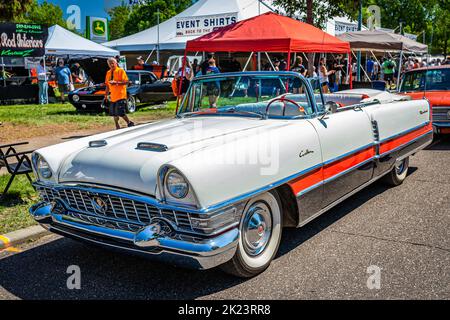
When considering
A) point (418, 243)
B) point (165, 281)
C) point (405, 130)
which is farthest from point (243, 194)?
point (405, 130)

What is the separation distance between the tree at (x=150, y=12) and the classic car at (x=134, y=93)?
55.8m

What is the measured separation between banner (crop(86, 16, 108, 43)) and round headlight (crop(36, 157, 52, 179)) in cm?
3545

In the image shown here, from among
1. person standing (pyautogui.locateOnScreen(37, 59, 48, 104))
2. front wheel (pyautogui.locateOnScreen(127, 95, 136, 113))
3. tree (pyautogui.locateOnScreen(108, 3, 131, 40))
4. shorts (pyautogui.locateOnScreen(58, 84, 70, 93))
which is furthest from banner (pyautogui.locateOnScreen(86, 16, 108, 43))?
tree (pyautogui.locateOnScreen(108, 3, 131, 40))

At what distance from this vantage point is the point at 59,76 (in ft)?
59.7

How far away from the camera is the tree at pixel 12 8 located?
63.4ft

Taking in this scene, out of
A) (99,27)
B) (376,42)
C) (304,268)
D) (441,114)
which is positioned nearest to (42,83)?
(376,42)

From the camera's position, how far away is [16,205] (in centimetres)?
525

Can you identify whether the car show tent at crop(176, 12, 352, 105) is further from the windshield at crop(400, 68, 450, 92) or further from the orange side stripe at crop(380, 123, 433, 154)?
the orange side stripe at crop(380, 123, 433, 154)

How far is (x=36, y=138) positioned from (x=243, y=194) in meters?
8.24

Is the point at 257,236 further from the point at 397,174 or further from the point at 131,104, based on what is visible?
the point at 131,104

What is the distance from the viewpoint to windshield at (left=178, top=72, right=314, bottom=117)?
4.36m

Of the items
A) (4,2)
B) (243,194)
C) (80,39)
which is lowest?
(243,194)

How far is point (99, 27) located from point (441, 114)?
109ft
